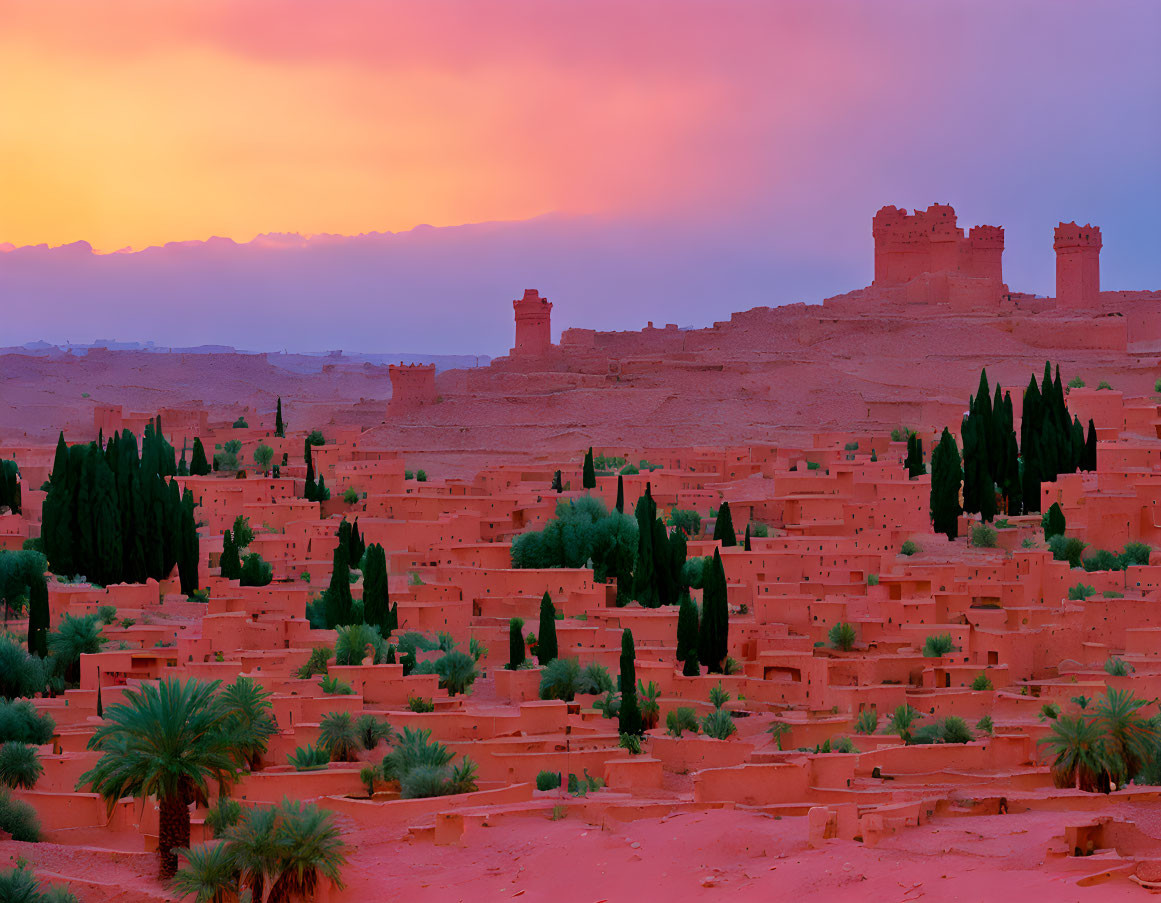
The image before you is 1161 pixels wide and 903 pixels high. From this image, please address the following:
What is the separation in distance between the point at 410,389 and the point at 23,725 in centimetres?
3606

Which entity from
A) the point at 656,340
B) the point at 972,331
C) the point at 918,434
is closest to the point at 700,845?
the point at 918,434

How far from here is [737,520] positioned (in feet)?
134

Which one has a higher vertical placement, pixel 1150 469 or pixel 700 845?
pixel 1150 469

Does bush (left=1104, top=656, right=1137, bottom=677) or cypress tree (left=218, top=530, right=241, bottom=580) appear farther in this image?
cypress tree (left=218, top=530, right=241, bottom=580)

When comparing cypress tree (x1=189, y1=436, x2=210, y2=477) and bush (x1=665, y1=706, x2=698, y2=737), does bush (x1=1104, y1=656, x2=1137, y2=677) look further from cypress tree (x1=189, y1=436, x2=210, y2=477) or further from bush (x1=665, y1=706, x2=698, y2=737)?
cypress tree (x1=189, y1=436, x2=210, y2=477)

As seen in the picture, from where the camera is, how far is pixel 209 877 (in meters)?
20.8

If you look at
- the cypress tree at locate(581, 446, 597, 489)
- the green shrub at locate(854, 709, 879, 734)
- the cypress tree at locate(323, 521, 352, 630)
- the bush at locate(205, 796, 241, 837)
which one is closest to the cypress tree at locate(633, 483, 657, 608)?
the cypress tree at locate(323, 521, 352, 630)

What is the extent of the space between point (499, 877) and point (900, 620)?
40.2ft

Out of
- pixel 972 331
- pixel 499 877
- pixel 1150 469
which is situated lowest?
pixel 499 877

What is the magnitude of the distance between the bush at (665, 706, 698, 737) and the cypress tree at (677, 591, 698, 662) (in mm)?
2478

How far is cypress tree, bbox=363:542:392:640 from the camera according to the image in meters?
32.7

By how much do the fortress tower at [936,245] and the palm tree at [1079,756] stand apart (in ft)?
137

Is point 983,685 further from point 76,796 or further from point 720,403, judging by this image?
point 720,403

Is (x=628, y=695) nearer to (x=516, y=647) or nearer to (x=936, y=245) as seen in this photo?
(x=516, y=647)
